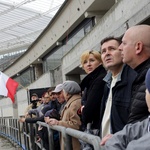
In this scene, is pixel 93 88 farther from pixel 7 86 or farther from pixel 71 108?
pixel 7 86

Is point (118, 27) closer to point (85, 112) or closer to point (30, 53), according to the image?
point (85, 112)

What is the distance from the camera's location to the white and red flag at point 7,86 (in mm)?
11273

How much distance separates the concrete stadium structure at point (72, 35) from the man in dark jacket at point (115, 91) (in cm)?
481

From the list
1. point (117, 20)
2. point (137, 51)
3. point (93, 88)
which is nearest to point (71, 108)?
point (93, 88)

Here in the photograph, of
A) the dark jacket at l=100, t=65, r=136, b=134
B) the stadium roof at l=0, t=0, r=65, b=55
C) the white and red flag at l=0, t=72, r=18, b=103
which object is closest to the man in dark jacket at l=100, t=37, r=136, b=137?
the dark jacket at l=100, t=65, r=136, b=134

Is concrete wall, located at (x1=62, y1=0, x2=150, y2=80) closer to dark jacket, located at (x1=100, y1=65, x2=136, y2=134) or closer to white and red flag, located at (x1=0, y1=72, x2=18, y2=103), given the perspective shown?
white and red flag, located at (x1=0, y1=72, x2=18, y2=103)

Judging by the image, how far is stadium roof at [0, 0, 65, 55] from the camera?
115ft

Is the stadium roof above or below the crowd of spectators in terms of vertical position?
above

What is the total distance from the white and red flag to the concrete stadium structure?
4.45 feet

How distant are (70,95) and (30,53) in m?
24.6

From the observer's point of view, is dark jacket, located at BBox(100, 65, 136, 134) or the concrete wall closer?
dark jacket, located at BBox(100, 65, 136, 134)

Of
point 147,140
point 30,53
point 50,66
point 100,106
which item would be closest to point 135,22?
point 100,106

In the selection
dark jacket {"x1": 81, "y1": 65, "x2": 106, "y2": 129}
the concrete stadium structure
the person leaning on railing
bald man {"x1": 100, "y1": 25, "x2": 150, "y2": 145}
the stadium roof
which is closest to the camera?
bald man {"x1": 100, "y1": 25, "x2": 150, "y2": 145}

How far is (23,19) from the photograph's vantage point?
39.6m
